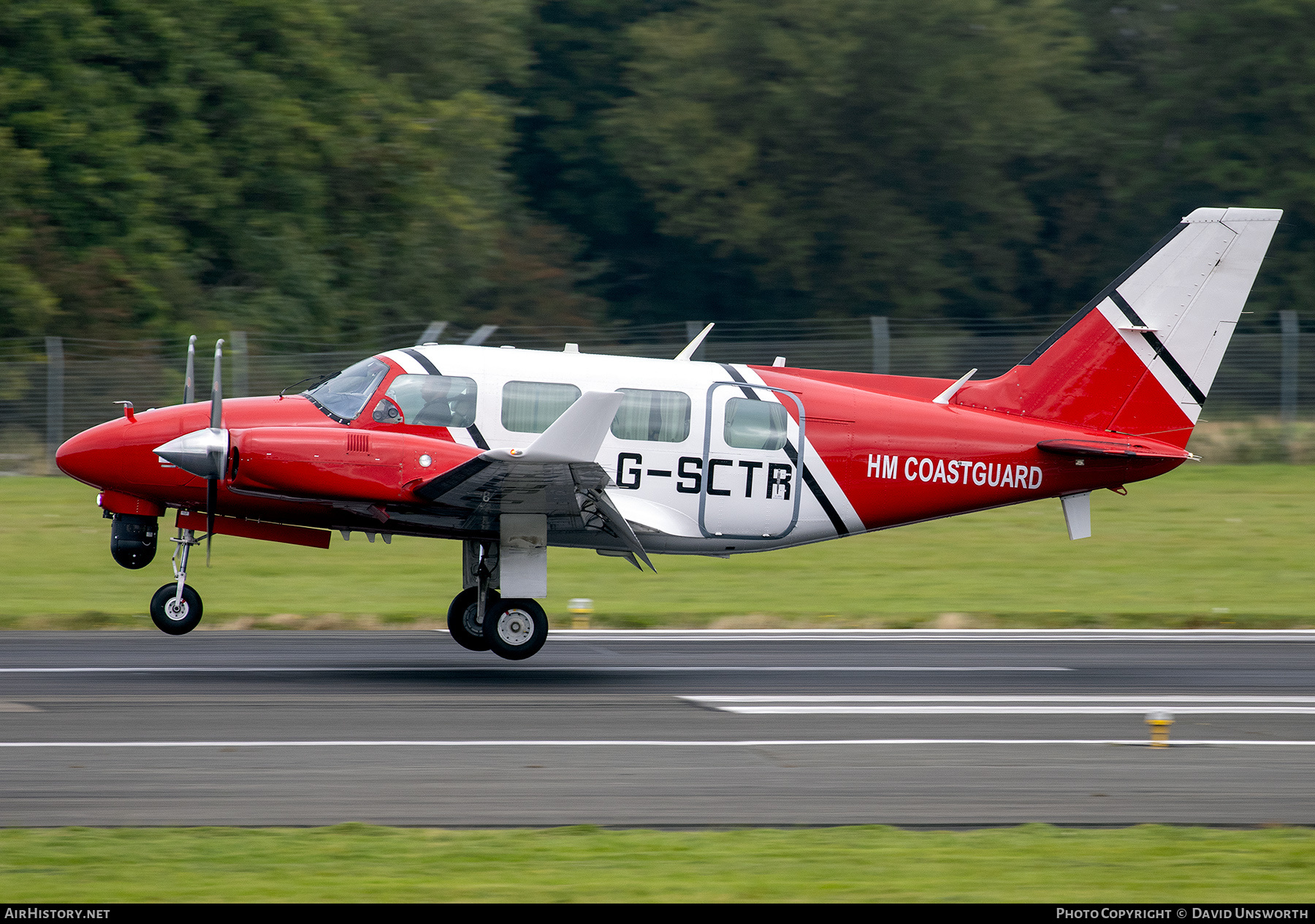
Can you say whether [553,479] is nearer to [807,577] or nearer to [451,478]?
[451,478]

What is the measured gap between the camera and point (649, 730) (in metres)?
10.0

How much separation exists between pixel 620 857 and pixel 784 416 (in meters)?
6.54

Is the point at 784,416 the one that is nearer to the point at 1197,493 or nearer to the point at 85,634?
the point at 85,634

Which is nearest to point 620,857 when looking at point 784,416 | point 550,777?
point 550,777

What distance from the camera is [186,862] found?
668cm

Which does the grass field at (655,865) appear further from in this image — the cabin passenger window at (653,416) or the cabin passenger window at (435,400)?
the cabin passenger window at (653,416)

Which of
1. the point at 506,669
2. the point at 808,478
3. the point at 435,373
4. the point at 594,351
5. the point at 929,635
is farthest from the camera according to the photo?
the point at 594,351

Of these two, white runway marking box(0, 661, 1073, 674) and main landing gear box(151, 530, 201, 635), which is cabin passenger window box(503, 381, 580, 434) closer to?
white runway marking box(0, 661, 1073, 674)

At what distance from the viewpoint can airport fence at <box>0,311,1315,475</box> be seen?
72.0ft

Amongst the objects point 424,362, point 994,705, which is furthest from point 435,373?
point 994,705

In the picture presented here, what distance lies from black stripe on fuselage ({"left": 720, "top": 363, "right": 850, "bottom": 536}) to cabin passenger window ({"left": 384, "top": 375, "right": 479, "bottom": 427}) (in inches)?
89.5

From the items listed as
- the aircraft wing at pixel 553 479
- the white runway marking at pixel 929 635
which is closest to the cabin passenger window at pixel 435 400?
the aircraft wing at pixel 553 479

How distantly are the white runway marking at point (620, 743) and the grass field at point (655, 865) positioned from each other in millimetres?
2047

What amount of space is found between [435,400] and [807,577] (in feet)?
24.1
